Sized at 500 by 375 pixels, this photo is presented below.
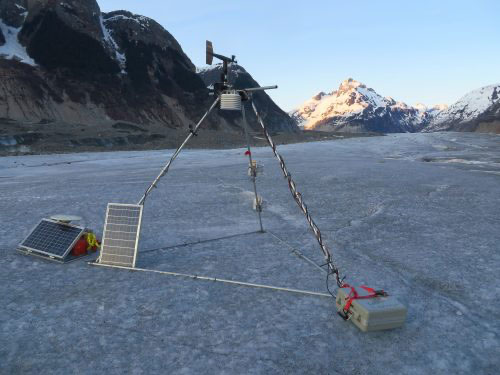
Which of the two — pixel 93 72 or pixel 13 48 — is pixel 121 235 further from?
pixel 13 48

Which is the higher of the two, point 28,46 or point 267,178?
point 28,46

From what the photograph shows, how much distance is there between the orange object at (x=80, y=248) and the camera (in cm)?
616

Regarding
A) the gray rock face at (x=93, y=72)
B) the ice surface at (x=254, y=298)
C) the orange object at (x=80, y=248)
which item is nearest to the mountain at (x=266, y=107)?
the gray rock face at (x=93, y=72)

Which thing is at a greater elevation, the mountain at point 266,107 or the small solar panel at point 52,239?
the mountain at point 266,107

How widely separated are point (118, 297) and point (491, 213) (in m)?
8.23

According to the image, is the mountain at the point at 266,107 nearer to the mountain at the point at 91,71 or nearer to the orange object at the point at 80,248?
the mountain at the point at 91,71

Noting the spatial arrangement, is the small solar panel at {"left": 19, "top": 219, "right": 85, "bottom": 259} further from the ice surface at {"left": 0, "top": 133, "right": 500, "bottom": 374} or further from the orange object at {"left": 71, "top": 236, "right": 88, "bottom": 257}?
the ice surface at {"left": 0, "top": 133, "right": 500, "bottom": 374}

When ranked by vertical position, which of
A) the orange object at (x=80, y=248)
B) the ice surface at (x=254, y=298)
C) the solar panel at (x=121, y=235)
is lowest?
the ice surface at (x=254, y=298)

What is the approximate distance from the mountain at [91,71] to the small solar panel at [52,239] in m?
48.2

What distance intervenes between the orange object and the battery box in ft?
13.4

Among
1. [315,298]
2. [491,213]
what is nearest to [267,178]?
[491,213]

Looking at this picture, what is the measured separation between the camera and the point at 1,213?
9.19 m

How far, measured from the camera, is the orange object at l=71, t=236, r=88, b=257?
20.2 feet

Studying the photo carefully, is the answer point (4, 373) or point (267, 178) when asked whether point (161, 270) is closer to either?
point (4, 373)
